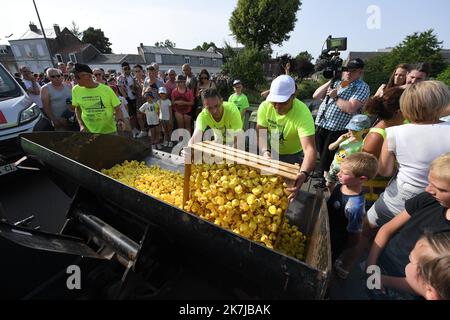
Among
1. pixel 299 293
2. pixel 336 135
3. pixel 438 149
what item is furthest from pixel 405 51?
Result: pixel 299 293

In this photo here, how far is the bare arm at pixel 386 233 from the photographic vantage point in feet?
5.95

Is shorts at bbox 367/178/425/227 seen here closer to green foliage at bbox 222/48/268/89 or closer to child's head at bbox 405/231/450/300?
child's head at bbox 405/231/450/300

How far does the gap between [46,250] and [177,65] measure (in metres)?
54.4

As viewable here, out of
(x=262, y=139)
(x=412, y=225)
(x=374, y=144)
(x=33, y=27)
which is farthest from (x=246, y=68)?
(x=33, y=27)

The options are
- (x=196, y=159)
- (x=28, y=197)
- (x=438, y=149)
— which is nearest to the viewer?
(x=438, y=149)

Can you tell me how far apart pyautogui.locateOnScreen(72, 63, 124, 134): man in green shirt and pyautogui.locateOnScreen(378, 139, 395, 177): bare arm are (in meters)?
4.05

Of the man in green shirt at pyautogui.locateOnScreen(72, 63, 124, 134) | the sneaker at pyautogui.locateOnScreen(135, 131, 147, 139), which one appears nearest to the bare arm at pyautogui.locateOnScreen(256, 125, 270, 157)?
the man in green shirt at pyautogui.locateOnScreen(72, 63, 124, 134)

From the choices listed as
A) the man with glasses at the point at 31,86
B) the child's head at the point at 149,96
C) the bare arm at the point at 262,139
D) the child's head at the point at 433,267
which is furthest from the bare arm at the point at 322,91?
the man with glasses at the point at 31,86

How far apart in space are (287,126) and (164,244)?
75.1 inches

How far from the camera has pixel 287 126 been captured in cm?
284

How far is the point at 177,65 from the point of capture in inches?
2004

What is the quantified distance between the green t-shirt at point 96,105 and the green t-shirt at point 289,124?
108 inches
